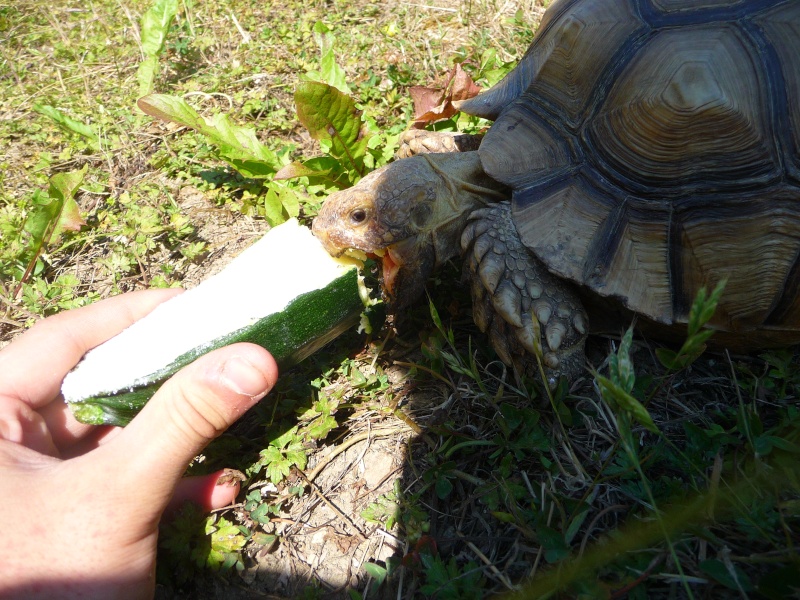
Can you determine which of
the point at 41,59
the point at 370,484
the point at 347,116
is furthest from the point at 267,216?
the point at 41,59

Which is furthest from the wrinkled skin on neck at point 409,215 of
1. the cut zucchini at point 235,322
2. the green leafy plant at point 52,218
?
the green leafy plant at point 52,218

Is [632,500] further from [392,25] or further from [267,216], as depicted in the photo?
[392,25]

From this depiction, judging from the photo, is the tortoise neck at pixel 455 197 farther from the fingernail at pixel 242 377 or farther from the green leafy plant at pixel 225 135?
the green leafy plant at pixel 225 135

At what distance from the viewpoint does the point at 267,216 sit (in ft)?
8.82

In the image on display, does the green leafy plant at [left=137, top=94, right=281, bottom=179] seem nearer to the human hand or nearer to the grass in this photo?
the grass

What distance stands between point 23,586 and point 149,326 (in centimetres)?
78

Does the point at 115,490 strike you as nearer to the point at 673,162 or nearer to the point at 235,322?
the point at 235,322

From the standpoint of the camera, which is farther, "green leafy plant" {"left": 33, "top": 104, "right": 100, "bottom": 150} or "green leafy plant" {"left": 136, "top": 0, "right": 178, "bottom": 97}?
"green leafy plant" {"left": 136, "top": 0, "right": 178, "bottom": 97}

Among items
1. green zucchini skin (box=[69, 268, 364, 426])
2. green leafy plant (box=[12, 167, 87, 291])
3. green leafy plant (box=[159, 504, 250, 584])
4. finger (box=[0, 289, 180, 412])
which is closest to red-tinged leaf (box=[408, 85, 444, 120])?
green zucchini skin (box=[69, 268, 364, 426])

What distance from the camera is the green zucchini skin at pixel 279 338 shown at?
1.68m

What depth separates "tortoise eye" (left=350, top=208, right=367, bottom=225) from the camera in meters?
2.01

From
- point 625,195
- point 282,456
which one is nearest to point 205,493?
point 282,456

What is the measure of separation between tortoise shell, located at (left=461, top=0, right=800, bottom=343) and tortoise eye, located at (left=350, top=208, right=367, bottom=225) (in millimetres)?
506

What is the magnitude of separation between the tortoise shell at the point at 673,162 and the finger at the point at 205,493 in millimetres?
1319
